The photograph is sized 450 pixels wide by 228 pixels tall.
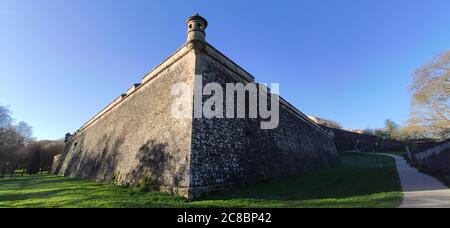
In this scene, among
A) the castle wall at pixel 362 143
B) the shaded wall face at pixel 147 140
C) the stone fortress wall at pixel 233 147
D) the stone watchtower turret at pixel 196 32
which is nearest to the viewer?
the stone fortress wall at pixel 233 147

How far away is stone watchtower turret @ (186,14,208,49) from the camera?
37.7ft

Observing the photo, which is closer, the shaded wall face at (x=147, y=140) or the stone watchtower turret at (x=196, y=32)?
the shaded wall face at (x=147, y=140)

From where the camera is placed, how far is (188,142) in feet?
32.7

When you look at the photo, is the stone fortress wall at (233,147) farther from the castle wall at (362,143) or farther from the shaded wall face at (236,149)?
the castle wall at (362,143)

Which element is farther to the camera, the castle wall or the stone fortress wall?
the castle wall

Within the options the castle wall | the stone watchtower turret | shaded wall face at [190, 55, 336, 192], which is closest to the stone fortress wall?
shaded wall face at [190, 55, 336, 192]

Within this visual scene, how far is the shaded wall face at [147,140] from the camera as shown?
10266 millimetres

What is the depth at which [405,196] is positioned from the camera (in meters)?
8.70

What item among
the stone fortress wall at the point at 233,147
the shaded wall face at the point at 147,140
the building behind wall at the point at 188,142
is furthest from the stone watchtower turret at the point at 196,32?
the shaded wall face at the point at 147,140

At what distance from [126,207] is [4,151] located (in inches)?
1107

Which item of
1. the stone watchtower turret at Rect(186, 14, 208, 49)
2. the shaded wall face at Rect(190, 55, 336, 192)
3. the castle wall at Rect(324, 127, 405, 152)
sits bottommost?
the shaded wall face at Rect(190, 55, 336, 192)

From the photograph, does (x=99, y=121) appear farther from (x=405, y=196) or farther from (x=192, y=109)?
(x=405, y=196)

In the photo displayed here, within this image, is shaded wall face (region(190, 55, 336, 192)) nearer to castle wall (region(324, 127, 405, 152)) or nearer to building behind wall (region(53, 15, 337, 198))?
building behind wall (region(53, 15, 337, 198))
